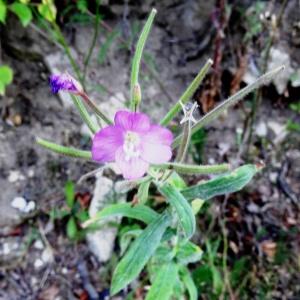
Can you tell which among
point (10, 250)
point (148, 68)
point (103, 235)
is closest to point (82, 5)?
point (148, 68)

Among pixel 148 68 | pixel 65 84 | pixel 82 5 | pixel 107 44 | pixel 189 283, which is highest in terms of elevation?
pixel 82 5

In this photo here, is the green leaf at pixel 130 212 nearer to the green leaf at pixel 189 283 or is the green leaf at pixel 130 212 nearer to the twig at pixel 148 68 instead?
the green leaf at pixel 189 283

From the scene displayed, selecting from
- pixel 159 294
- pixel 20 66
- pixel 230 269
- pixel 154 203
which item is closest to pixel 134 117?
pixel 159 294

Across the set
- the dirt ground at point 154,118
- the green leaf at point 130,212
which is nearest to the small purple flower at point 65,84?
the green leaf at point 130,212

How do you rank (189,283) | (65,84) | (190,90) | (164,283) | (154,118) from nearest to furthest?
(65,84), (190,90), (164,283), (189,283), (154,118)

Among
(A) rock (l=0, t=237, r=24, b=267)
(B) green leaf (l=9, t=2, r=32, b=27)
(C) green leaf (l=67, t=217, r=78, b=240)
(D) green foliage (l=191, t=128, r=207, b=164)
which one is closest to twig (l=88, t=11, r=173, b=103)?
(D) green foliage (l=191, t=128, r=207, b=164)

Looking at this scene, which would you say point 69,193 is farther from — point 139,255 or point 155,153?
point 155,153
